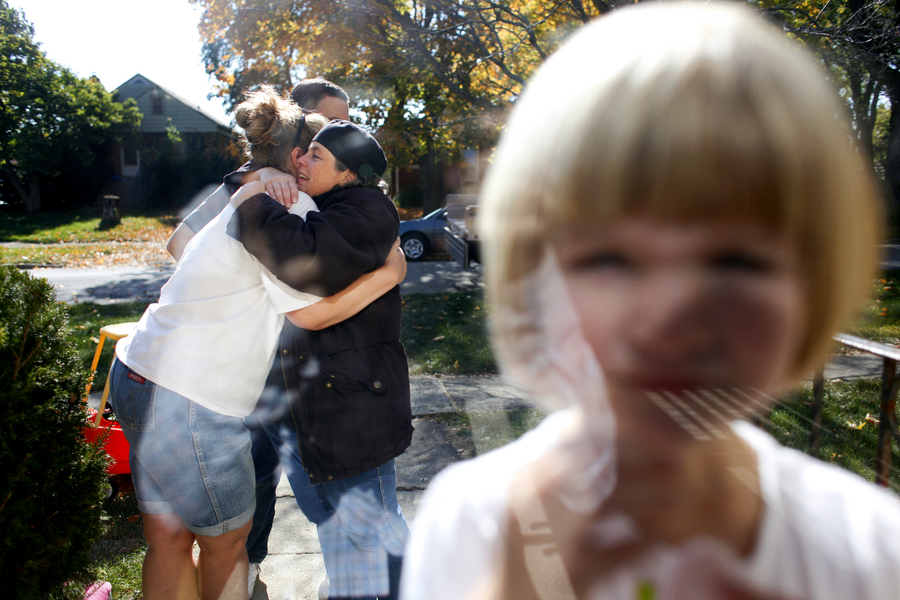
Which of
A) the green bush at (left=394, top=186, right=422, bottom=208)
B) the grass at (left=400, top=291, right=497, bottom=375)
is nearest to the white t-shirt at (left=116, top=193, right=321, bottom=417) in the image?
the grass at (left=400, top=291, right=497, bottom=375)

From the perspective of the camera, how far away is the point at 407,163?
47.1 ft

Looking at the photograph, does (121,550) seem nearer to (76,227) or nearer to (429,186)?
(429,186)

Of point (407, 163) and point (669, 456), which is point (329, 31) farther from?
point (669, 456)

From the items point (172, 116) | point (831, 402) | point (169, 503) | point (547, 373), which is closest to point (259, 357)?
point (169, 503)

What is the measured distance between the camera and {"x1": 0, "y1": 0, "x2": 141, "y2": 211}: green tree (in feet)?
61.2

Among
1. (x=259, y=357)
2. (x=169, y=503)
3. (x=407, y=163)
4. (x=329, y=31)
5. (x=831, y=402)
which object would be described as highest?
(x=329, y=31)

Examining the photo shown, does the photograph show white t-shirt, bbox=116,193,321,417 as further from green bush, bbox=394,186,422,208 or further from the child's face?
green bush, bbox=394,186,422,208

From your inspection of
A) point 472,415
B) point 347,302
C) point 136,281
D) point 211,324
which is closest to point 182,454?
point 211,324

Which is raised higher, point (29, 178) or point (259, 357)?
point (29, 178)

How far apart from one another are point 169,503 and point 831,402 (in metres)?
4.61

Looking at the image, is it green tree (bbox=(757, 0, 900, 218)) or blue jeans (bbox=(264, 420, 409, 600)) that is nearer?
blue jeans (bbox=(264, 420, 409, 600))

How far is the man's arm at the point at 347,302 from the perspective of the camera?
1822 millimetres

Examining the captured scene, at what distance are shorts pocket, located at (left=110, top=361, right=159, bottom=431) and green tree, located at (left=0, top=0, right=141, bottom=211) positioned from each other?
52.3 ft

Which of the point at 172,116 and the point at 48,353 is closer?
the point at 48,353
